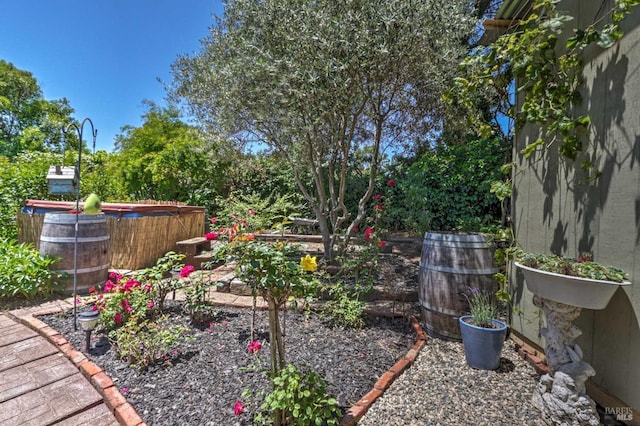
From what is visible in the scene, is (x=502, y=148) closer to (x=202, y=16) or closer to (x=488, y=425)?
(x=488, y=425)

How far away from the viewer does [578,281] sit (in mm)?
1458

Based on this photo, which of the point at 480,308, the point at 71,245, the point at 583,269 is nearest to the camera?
the point at 583,269

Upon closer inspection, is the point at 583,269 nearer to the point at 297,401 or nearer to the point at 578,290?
the point at 578,290

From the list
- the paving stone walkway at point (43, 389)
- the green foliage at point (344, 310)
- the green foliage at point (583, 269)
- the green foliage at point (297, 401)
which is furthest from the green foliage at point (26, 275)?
the green foliage at point (583, 269)

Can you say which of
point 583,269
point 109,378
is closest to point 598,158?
point 583,269

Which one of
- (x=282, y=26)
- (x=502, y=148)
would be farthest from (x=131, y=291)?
(x=502, y=148)

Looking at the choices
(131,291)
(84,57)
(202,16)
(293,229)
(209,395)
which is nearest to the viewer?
(209,395)

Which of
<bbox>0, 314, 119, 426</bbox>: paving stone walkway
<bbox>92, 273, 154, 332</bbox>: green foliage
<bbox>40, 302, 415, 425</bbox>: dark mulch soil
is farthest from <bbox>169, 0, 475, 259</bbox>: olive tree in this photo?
<bbox>0, 314, 119, 426</bbox>: paving stone walkway

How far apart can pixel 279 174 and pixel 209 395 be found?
253 inches

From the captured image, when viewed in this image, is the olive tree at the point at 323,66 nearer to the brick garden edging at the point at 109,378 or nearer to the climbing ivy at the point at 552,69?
the climbing ivy at the point at 552,69

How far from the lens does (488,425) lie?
1.55 meters

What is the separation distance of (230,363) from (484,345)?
184 cm

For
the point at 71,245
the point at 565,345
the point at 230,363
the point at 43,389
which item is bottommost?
the point at 43,389

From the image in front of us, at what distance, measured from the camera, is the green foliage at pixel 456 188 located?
522cm
